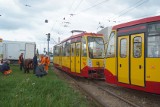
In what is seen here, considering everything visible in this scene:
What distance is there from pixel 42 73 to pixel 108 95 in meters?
6.82

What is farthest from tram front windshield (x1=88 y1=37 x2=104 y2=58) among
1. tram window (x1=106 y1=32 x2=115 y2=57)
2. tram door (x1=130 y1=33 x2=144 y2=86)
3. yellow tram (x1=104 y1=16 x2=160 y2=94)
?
tram door (x1=130 y1=33 x2=144 y2=86)

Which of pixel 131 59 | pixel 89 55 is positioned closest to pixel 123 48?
pixel 131 59

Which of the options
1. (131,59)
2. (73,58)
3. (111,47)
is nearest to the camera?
(131,59)

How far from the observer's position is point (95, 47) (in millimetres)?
23625

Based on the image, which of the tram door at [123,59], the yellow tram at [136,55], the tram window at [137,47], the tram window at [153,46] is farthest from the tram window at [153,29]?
the tram door at [123,59]

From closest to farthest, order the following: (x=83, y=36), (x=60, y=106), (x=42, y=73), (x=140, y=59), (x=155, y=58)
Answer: (x=60, y=106), (x=155, y=58), (x=140, y=59), (x=42, y=73), (x=83, y=36)

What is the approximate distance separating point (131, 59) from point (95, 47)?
841cm

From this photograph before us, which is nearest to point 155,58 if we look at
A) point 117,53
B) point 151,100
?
point 151,100

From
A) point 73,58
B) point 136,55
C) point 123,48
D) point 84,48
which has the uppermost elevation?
point 84,48

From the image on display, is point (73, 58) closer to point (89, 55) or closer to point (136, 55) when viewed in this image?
point (89, 55)

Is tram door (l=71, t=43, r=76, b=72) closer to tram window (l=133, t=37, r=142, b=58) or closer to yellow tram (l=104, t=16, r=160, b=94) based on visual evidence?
yellow tram (l=104, t=16, r=160, b=94)

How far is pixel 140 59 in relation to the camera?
14.5m

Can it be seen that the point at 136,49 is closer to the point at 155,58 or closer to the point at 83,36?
the point at 155,58

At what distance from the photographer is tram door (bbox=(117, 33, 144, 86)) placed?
1460 cm
